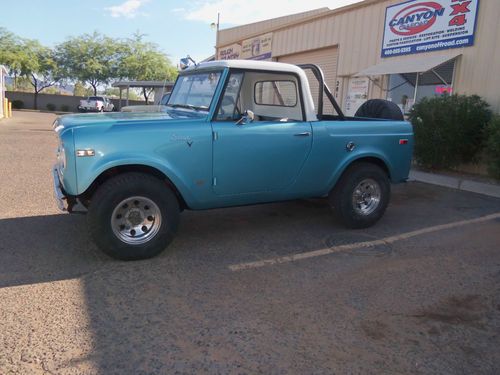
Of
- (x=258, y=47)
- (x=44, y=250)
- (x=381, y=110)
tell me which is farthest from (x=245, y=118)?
(x=258, y=47)

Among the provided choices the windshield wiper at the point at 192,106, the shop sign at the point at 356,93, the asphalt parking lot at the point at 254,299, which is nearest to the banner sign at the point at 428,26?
the shop sign at the point at 356,93

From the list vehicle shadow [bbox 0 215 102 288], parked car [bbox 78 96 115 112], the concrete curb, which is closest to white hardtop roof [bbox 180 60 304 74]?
vehicle shadow [bbox 0 215 102 288]

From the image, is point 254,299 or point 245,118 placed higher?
point 245,118

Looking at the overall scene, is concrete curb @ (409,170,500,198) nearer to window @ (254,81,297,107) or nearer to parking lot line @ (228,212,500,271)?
parking lot line @ (228,212,500,271)

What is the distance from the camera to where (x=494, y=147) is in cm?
835

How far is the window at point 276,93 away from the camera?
521 cm

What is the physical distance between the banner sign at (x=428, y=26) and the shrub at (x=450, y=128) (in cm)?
164

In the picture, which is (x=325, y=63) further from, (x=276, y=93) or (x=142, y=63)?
(x=142, y=63)

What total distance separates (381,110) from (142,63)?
46.3m

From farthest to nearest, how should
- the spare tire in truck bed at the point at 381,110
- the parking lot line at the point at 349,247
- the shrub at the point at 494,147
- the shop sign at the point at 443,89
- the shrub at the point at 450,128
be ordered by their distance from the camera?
the shop sign at the point at 443,89 → the shrub at the point at 450,128 → the shrub at the point at 494,147 → the spare tire in truck bed at the point at 381,110 → the parking lot line at the point at 349,247

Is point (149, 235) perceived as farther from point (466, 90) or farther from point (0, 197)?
point (466, 90)

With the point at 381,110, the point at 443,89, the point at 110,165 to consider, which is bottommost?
the point at 110,165

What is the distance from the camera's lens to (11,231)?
194 inches

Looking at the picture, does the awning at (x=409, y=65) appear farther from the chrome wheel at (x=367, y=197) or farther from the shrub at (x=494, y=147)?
the chrome wheel at (x=367, y=197)
